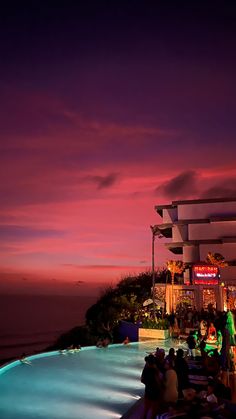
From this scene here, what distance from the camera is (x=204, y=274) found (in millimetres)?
22547

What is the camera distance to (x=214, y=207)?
3073 cm

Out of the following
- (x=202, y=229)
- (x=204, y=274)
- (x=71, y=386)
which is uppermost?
(x=202, y=229)

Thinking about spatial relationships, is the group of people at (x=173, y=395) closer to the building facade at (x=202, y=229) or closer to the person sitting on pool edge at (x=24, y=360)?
the person sitting on pool edge at (x=24, y=360)

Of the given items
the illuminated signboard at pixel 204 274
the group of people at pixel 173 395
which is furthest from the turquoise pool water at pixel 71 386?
the illuminated signboard at pixel 204 274

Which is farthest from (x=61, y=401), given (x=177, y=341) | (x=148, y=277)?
(x=148, y=277)

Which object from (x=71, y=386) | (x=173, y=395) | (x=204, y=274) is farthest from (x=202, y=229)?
(x=173, y=395)

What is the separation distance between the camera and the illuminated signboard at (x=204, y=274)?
2245cm

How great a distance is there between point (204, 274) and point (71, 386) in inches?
574

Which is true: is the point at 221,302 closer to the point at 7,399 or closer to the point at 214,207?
the point at 214,207

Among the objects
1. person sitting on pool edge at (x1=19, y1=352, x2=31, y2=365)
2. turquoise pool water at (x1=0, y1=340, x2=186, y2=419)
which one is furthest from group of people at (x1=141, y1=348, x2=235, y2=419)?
person sitting on pool edge at (x1=19, y1=352, x2=31, y2=365)

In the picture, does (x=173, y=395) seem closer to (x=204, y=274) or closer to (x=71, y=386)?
(x=71, y=386)

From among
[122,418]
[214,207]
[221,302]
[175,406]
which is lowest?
[122,418]

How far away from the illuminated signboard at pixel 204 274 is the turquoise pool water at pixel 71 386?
929 centimetres

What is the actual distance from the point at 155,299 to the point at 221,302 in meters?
3.80
